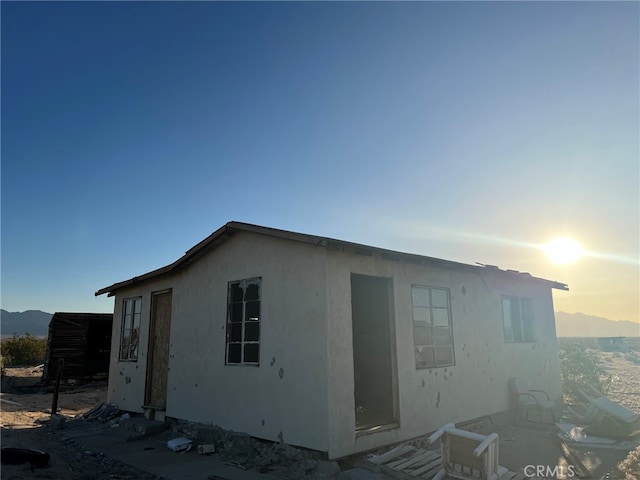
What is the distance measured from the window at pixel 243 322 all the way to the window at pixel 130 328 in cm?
421

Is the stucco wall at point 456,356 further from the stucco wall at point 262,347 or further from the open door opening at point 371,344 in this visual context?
the open door opening at point 371,344

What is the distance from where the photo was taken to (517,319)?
37.2 feet

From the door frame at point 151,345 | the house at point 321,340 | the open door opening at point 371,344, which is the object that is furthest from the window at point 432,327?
the door frame at point 151,345

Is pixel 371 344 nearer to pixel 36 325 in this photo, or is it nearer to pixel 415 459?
pixel 415 459

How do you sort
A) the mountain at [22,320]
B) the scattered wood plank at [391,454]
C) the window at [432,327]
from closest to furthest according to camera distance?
the scattered wood plank at [391,454] < the window at [432,327] < the mountain at [22,320]

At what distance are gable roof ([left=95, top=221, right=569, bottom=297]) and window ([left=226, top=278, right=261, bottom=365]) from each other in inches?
39.9

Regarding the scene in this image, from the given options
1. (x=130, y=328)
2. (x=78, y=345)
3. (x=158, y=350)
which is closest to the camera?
(x=158, y=350)

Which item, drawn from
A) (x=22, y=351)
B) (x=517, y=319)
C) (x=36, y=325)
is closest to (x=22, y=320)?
(x=36, y=325)

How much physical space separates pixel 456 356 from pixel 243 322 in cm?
439

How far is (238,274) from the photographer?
26.9 feet

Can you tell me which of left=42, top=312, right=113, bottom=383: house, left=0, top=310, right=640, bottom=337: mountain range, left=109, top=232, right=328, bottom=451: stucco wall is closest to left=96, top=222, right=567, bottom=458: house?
left=109, top=232, right=328, bottom=451: stucco wall

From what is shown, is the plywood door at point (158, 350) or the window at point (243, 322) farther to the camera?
the plywood door at point (158, 350)

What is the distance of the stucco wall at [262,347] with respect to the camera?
646 cm

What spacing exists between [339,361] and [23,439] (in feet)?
22.0
